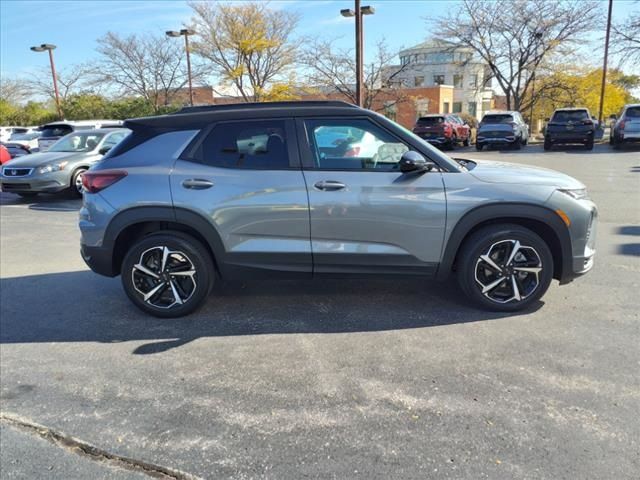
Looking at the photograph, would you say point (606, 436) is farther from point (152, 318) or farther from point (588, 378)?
point (152, 318)

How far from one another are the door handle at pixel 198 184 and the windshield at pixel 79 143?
8.62 meters

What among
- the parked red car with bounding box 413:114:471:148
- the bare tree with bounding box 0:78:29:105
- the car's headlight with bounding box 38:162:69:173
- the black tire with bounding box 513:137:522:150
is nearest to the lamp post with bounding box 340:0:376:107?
the parked red car with bounding box 413:114:471:148

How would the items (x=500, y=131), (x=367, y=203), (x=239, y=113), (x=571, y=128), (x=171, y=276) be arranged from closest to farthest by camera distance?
(x=367, y=203), (x=239, y=113), (x=171, y=276), (x=571, y=128), (x=500, y=131)

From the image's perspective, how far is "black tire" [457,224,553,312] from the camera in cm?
402

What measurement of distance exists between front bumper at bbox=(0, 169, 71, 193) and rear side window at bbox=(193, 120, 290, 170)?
785 centimetres

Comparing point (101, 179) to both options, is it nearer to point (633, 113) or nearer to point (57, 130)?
point (57, 130)

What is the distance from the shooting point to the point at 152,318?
4.39m

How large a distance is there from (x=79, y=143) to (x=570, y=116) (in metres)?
17.8

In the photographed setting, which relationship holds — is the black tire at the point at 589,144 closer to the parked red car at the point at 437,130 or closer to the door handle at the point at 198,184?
the parked red car at the point at 437,130

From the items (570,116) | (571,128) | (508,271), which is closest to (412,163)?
(508,271)

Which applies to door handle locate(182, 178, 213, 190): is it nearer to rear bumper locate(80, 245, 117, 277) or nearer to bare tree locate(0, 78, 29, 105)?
rear bumper locate(80, 245, 117, 277)

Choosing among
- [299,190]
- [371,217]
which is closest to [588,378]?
[371,217]

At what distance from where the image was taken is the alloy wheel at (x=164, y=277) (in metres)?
4.23

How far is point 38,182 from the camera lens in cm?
1050
